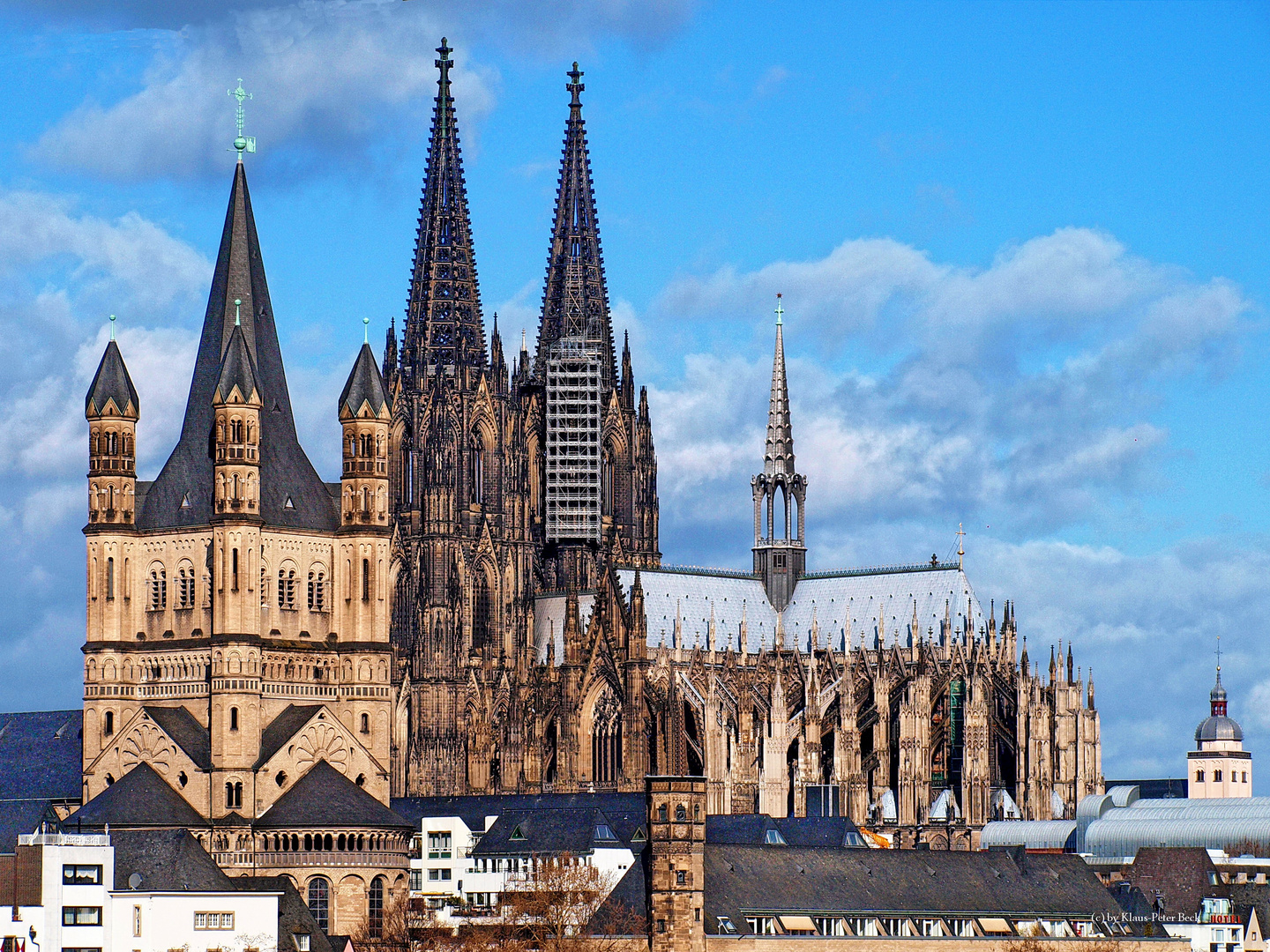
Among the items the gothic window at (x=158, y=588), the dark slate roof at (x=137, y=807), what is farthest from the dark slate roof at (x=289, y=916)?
the gothic window at (x=158, y=588)

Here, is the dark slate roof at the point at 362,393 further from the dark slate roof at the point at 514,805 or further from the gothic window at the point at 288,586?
the dark slate roof at the point at 514,805

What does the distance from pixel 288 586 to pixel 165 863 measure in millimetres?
19904

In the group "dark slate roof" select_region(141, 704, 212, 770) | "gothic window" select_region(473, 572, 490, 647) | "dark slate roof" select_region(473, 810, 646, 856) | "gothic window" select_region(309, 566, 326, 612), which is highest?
"gothic window" select_region(473, 572, 490, 647)

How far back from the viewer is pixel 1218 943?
151 meters

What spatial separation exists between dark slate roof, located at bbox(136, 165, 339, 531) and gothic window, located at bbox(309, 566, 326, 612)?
6.91ft

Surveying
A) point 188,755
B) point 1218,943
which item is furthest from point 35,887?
point 1218,943

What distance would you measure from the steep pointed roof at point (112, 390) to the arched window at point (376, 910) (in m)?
25.1

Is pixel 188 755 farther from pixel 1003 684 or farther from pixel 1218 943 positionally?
pixel 1003 684

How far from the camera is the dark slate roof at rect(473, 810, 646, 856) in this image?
152125mm

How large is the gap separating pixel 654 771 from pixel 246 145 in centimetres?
5826

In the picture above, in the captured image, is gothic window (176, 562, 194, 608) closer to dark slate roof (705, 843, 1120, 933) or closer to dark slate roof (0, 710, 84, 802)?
dark slate roof (0, 710, 84, 802)

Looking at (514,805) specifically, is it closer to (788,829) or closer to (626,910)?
(788,829)

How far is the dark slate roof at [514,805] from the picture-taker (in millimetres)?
159250

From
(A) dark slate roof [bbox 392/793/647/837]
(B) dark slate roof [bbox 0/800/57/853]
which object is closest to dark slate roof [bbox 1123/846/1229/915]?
(A) dark slate roof [bbox 392/793/647/837]
